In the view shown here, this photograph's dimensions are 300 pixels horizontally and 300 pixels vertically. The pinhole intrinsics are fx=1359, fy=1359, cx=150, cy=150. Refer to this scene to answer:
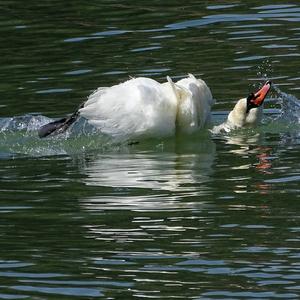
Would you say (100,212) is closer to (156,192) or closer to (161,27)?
(156,192)

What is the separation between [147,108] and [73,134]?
4.62 ft

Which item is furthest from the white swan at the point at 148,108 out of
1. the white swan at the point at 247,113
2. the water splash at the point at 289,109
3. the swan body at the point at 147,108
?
the water splash at the point at 289,109

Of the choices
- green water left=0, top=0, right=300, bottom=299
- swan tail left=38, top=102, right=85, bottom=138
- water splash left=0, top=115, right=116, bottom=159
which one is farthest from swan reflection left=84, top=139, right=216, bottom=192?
swan tail left=38, top=102, right=85, bottom=138

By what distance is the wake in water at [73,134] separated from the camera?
11766 mm

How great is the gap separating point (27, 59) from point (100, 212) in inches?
271

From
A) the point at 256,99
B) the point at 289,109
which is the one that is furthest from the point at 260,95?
the point at 289,109

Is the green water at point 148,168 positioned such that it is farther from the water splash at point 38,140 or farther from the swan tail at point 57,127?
the swan tail at point 57,127

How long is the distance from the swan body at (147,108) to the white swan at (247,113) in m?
0.64

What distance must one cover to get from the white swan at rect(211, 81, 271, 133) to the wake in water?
0.17 metres

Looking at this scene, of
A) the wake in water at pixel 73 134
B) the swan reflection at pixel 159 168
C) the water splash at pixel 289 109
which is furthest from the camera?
the water splash at pixel 289 109

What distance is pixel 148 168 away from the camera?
10711mm

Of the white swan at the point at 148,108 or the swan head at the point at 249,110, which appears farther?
the swan head at the point at 249,110

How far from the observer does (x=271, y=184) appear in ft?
32.1

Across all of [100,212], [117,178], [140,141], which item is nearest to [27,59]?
[140,141]
